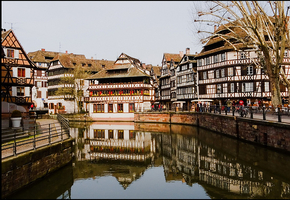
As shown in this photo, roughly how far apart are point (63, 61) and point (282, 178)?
57022 millimetres

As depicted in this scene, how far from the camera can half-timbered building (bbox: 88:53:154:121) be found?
5009 centimetres

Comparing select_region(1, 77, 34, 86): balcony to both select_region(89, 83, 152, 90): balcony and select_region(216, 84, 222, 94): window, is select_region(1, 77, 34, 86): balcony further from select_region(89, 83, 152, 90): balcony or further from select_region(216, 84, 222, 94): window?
select_region(216, 84, 222, 94): window

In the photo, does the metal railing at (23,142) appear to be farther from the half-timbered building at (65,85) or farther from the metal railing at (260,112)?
the half-timbered building at (65,85)

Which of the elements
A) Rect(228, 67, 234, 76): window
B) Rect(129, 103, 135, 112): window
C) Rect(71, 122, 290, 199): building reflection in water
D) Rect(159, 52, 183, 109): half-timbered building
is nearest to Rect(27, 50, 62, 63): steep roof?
Rect(129, 103, 135, 112): window

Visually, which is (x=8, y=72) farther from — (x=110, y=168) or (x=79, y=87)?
(x=79, y=87)

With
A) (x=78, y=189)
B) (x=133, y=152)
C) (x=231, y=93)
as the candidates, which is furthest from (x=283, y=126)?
(x=231, y=93)

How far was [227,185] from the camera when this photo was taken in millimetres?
12758

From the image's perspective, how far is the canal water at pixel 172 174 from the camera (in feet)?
38.7

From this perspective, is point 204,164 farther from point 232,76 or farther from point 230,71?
point 230,71

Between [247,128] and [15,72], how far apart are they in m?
28.6

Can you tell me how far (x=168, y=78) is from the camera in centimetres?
6178

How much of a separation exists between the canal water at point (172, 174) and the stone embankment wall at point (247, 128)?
2.55 feet

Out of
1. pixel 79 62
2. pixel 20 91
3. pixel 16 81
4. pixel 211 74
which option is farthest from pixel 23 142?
pixel 79 62

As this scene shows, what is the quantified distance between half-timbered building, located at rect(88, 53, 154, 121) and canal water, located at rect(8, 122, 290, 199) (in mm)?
27184
